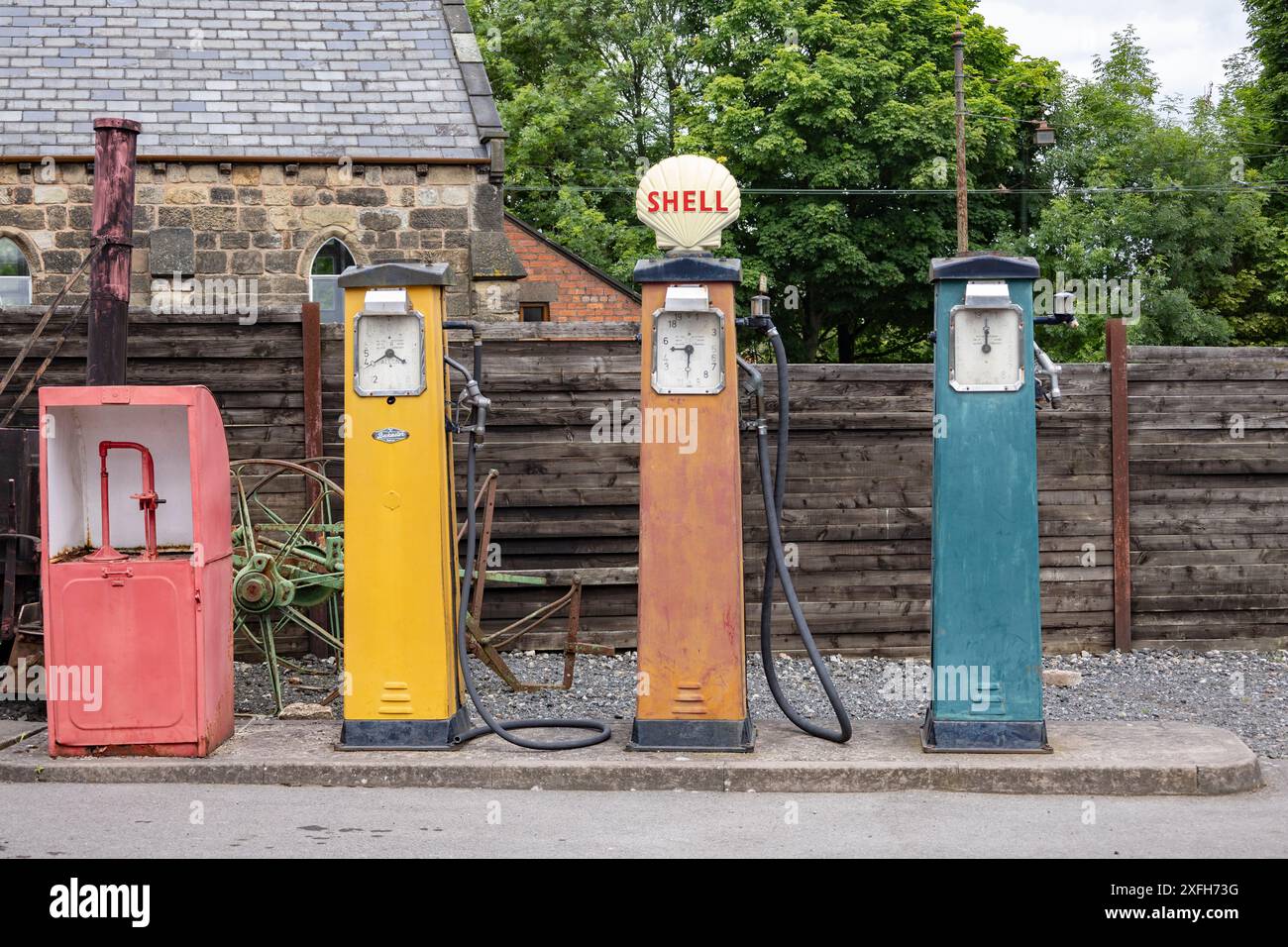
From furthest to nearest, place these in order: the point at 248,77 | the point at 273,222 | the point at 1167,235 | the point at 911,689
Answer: the point at 1167,235, the point at 248,77, the point at 273,222, the point at 911,689

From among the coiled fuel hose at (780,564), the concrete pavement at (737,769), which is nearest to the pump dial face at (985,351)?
the coiled fuel hose at (780,564)

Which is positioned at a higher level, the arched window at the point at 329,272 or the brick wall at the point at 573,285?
the brick wall at the point at 573,285

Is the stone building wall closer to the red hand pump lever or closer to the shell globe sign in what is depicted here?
the red hand pump lever

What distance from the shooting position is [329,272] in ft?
52.4

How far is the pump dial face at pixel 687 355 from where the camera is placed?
6.32 m

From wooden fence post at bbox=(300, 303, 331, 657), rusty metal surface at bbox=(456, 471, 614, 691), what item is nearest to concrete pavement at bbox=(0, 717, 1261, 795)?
rusty metal surface at bbox=(456, 471, 614, 691)

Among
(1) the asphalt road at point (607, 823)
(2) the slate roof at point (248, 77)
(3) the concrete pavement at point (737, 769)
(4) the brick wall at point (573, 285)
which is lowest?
(1) the asphalt road at point (607, 823)

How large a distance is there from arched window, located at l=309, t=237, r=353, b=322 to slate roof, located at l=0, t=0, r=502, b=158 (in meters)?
1.14

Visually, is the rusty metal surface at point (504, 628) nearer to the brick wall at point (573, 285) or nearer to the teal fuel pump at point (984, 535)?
the teal fuel pump at point (984, 535)

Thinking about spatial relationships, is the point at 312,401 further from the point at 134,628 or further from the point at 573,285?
the point at 573,285

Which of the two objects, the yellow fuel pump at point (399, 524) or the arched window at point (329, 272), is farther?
the arched window at point (329, 272)

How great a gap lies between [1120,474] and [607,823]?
17.3 feet

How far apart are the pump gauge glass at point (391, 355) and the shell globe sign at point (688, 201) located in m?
1.16

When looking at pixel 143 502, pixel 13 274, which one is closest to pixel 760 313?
pixel 143 502
